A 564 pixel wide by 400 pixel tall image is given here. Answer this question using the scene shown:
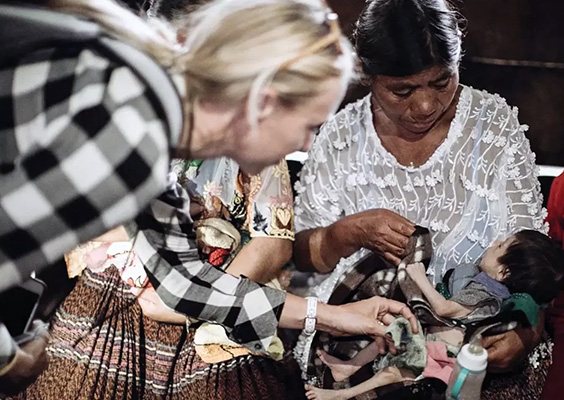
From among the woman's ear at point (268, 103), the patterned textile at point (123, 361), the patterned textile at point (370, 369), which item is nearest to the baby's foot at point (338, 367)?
the patterned textile at point (370, 369)

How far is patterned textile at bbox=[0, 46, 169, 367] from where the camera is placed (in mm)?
728

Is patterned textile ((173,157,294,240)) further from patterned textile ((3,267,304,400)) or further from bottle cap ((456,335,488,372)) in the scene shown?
bottle cap ((456,335,488,372))

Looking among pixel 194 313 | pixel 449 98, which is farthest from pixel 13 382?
pixel 449 98

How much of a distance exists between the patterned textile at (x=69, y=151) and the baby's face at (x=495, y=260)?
2.80 ft

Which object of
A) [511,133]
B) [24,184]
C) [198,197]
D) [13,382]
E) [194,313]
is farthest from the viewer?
[511,133]

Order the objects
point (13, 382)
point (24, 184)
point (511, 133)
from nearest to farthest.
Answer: point (24, 184)
point (13, 382)
point (511, 133)

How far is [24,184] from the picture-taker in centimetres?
73

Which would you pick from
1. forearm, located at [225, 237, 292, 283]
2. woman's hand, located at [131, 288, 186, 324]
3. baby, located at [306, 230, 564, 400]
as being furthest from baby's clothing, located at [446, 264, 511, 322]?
woman's hand, located at [131, 288, 186, 324]

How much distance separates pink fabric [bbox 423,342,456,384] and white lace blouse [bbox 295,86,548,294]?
177mm

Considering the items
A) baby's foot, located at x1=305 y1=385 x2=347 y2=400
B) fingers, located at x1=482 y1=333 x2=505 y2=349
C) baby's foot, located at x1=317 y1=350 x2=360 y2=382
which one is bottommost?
baby's foot, located at x1=305 y1=385 x2=347 y2=400

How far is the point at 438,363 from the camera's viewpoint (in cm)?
140

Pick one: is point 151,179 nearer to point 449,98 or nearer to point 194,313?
point 194,313

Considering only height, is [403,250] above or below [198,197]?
below

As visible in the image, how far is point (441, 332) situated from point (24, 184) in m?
0.92
